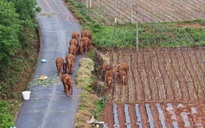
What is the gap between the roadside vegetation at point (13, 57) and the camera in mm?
20078

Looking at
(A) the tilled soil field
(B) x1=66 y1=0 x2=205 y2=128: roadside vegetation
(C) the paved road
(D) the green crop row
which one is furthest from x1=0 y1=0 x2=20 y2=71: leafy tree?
(D) the green crop row

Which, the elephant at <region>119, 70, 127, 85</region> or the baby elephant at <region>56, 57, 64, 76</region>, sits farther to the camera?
the elephant at <region>119, 70, 127, 85</region>

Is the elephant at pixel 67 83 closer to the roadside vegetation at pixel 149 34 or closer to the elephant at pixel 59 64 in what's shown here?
the elephant at pixel 59 64

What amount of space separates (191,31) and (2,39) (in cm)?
1618

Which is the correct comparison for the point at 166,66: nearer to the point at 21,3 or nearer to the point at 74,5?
the point at 21,3

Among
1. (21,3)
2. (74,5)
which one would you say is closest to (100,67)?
(21,3)

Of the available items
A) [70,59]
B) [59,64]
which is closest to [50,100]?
[59,64]

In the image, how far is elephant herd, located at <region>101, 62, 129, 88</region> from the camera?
23.1 meters

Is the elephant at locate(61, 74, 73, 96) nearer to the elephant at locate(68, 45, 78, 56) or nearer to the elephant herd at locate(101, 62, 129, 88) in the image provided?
the elephant herd at locate(101, 62, 129, 88)

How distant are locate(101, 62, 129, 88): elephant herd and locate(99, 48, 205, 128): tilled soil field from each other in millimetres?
325

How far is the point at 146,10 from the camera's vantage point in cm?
3897

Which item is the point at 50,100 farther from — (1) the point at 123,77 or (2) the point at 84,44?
(2) the point at 84,44

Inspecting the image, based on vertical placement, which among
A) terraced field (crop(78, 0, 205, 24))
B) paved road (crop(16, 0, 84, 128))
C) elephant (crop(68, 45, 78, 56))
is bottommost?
paved road (crop(16, 0, 84, 128))

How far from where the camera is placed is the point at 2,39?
66.3 feet
